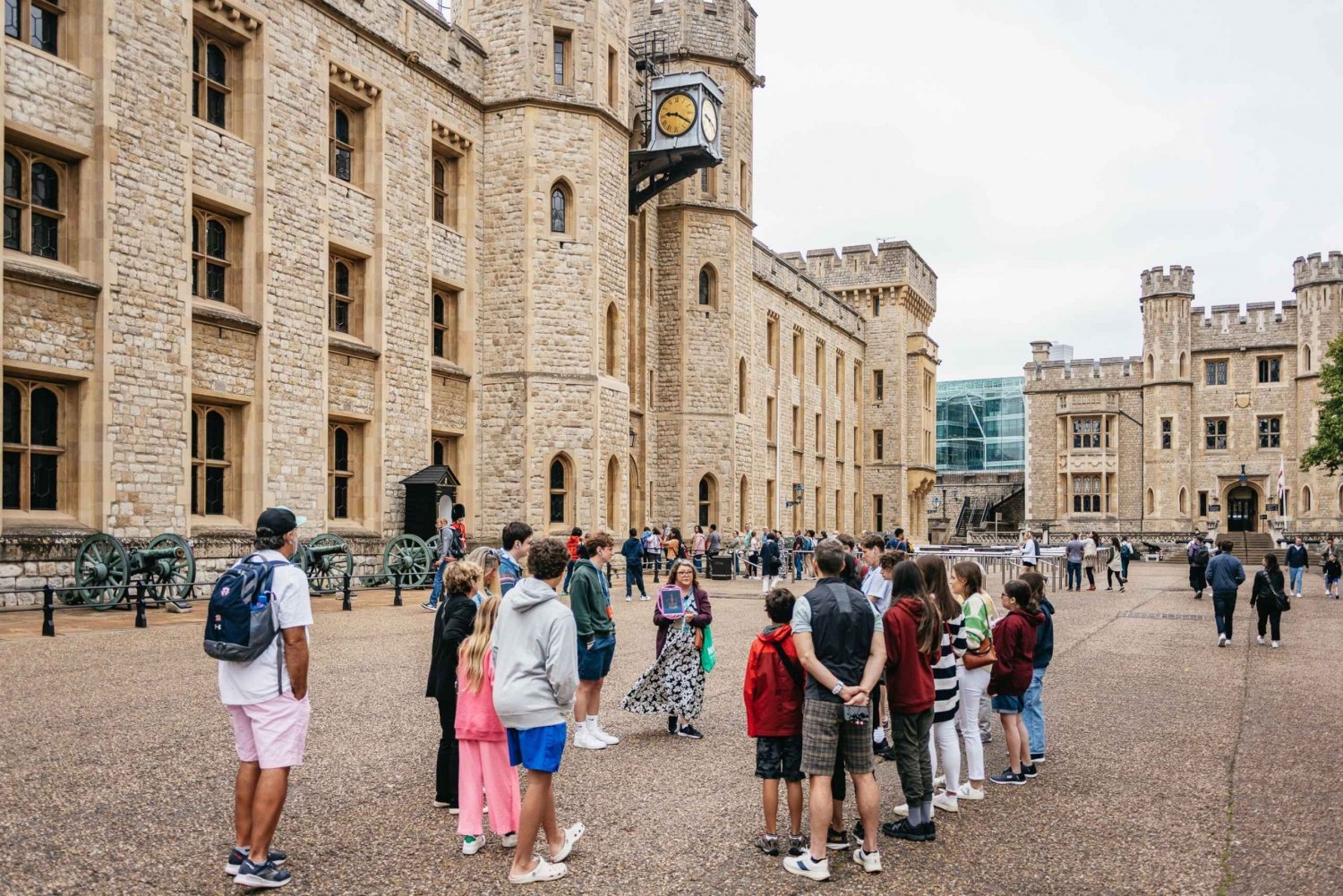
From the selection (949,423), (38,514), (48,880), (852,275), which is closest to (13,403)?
(38,514)

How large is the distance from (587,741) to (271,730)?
140 inches

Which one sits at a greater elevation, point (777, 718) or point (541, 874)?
point (777, 718)

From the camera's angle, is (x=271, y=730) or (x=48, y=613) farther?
(x=48, y=613)

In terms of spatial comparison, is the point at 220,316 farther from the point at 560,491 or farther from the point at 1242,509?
the point at 1242,509

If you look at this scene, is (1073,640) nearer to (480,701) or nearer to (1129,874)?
(1129,874)

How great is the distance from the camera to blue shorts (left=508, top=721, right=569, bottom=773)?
5348 mm

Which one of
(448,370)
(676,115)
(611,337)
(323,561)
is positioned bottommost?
(323,561)

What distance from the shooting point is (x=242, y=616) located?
5094 millimetres

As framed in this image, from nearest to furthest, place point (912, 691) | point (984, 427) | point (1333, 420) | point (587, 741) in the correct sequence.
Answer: point (912, 691) → point (587, 741) → point (1333, 420) → point (984, 427)

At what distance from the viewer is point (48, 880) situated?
5.27m

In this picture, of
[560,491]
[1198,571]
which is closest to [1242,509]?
[1198,571]

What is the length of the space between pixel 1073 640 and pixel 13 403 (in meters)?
15.0

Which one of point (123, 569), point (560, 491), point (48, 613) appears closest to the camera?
point (48, 613)

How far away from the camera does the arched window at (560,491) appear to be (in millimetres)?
25484
